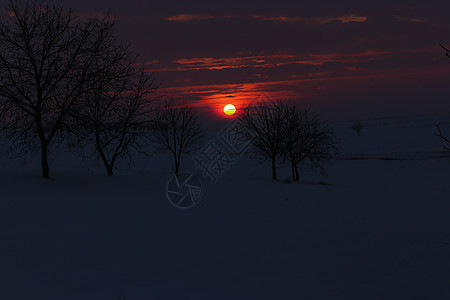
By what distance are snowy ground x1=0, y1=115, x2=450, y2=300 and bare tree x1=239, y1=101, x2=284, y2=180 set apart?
50.8 feet

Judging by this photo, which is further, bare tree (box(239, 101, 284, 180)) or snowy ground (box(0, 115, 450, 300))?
bare tree (box(239, 101, 284, 180))

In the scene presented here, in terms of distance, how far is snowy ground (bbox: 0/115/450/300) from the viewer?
5355 mm

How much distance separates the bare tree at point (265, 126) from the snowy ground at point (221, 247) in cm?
1548

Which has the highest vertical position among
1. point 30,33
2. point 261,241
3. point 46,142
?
point 30,33

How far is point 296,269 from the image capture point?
20.3 feet

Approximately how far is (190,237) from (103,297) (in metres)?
3.02

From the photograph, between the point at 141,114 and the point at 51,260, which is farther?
the point at 141,114

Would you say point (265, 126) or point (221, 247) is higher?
point (265, 126)

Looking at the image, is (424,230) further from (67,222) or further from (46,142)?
(46,142)

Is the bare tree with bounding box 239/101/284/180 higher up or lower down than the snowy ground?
higher up

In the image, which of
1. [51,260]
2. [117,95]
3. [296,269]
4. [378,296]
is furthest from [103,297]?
[117,95]

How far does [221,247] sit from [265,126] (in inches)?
930

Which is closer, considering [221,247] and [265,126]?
[221,247]

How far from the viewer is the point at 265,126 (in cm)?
3045
